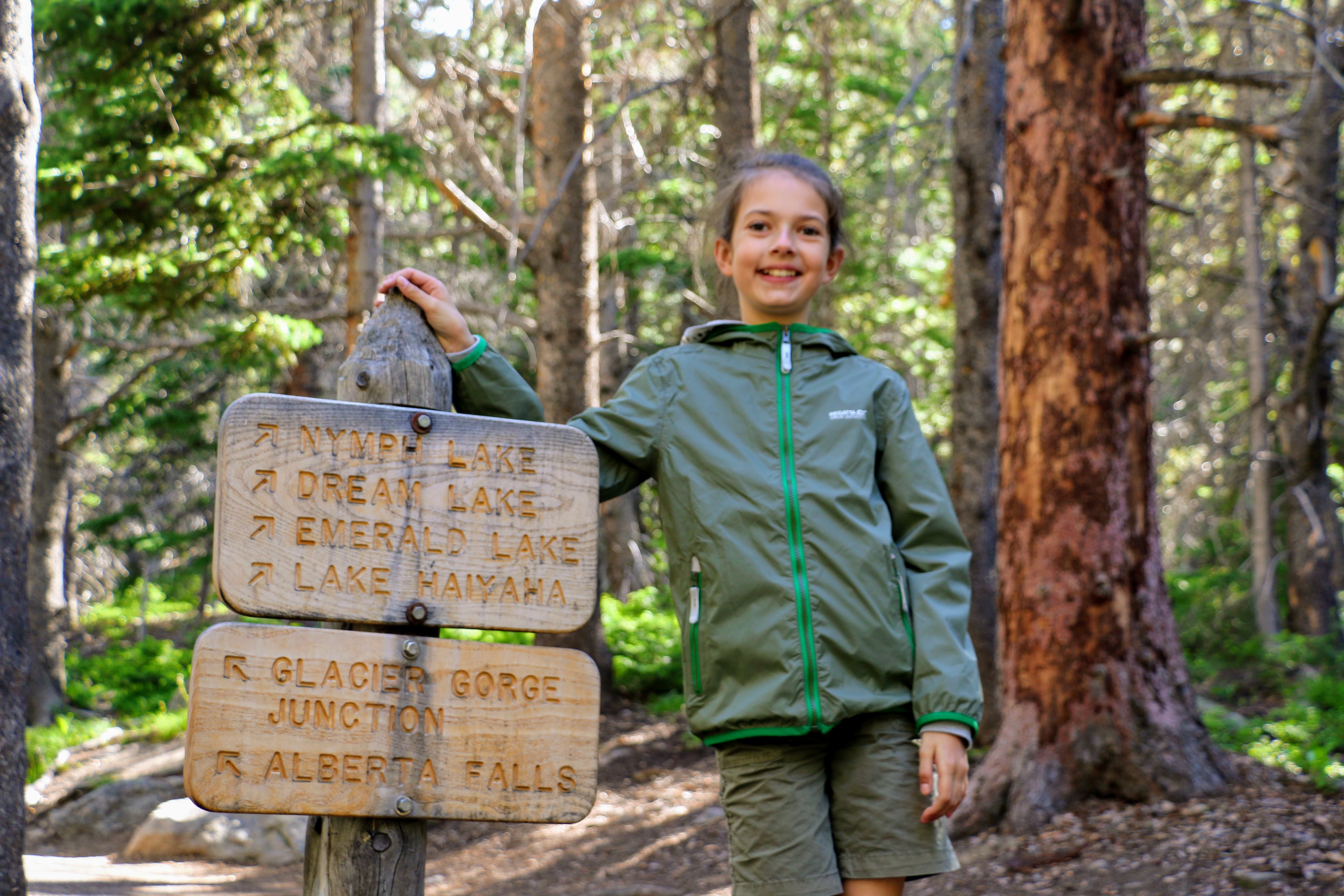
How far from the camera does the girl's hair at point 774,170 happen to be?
263cm

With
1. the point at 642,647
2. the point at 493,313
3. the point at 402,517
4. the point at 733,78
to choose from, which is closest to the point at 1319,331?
the point at 733,78

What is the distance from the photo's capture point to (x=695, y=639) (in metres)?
2.29

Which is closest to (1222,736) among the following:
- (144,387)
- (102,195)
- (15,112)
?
(15,112)

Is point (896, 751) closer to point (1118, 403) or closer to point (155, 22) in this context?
point (1118, 403)

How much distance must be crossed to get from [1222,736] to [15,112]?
7.18 meters

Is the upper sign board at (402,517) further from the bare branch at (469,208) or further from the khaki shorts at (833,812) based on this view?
the bare branch at (469,208)

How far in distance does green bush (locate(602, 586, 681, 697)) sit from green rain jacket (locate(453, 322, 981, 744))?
7.81 meters

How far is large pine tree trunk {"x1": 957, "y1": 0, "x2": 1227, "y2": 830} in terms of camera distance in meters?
5.01

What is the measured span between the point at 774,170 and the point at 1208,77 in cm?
311

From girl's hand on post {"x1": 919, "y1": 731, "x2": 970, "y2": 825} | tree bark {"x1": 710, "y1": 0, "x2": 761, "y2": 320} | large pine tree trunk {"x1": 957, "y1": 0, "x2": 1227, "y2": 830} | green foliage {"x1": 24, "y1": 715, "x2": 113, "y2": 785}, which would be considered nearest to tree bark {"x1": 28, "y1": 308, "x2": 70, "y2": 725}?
green foliage {"x1": 24, "y1": 715, "x2": 113, "y2": 785}

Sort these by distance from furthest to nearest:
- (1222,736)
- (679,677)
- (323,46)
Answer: (323,46)
(679,677)
(1222,736)

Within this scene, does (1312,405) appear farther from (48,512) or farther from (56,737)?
(48,512)

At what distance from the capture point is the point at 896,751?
224 cm

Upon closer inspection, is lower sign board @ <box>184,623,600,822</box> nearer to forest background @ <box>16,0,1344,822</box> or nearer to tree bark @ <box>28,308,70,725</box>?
→ forest background @ <box>16,0,1344,822</box>
